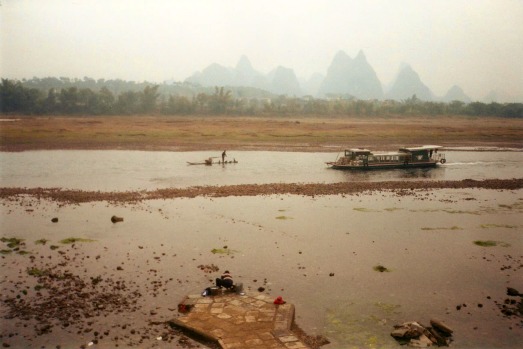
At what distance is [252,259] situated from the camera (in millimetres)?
21578

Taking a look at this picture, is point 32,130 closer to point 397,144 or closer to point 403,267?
point 397,144

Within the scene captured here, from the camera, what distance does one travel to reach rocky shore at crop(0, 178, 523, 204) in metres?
→ 36.0

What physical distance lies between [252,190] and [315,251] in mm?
17124

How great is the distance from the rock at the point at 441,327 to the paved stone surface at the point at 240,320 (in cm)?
484

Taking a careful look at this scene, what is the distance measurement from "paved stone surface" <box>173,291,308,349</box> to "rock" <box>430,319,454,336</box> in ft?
15.9

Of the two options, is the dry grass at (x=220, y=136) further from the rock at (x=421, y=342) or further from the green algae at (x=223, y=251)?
the rock at (x=421, y=342)

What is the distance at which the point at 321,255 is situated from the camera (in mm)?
22391

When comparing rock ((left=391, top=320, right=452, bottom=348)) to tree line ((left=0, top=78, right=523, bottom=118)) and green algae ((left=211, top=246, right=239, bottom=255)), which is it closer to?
green algae ((left=211, top=246, right=239, bottom=255))

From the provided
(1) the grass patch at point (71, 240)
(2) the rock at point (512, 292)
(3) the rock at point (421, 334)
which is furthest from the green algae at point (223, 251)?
(2) the rock at point (512, 292)

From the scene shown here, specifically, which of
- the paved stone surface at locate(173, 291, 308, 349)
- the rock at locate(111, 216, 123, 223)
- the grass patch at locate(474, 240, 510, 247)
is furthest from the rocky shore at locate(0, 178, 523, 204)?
the paved stone surface at locate(173, 291, 308, 349)

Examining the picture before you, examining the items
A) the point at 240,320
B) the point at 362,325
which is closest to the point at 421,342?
the point at 362,325

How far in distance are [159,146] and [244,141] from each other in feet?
52.9

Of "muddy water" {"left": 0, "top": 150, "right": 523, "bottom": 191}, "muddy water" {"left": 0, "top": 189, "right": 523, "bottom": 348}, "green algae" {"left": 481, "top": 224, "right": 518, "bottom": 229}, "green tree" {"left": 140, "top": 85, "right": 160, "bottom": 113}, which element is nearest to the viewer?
"muddy water" {"left": 0, "top": 189, "right": 523, "bottom": 348}

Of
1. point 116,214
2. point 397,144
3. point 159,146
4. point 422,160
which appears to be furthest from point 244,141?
point 116,214
